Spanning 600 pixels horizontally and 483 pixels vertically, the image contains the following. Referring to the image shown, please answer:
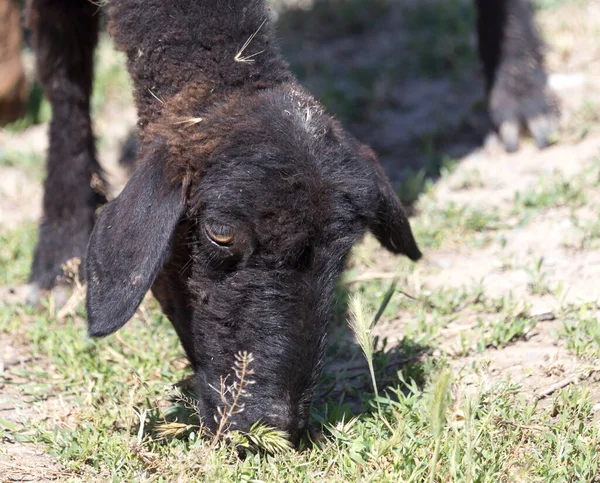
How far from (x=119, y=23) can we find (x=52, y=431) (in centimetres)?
195

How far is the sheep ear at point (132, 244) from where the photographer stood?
3.19 meters

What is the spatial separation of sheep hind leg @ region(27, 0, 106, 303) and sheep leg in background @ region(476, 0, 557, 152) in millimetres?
3138

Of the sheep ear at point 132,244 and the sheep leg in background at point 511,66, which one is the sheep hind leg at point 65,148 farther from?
the sheep leg in background at point 511,66

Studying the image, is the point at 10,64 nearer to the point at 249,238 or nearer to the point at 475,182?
the point at 475,182

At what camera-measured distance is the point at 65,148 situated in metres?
5.32

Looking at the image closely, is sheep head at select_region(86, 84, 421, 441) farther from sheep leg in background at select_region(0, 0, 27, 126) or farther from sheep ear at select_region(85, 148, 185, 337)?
sheep leg in background at select_region(0, 0, 27, 126)

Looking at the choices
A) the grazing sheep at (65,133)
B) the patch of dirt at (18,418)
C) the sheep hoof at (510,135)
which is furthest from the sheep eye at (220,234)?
the sheep hoof at (510,135)

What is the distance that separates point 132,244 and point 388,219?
3.92ft

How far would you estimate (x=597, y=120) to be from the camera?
21.1 ft

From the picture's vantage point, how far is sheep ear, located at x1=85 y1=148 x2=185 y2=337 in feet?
10.5

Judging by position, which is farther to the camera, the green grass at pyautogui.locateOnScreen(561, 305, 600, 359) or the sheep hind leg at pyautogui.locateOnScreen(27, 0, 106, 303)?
the sheep hind leg at pyautogui.locateOnScreen(27, 0, 106, 303)

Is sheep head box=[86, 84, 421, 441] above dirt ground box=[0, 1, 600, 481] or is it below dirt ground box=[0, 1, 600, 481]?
above

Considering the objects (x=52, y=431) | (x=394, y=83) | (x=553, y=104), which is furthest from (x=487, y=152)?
(x=52, y=431)

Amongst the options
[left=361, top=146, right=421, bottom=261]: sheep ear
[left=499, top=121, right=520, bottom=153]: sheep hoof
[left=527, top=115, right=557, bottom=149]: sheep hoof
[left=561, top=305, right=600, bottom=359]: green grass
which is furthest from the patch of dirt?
[left=527, top=115, right=557, bottom=149]: sheep hoof
